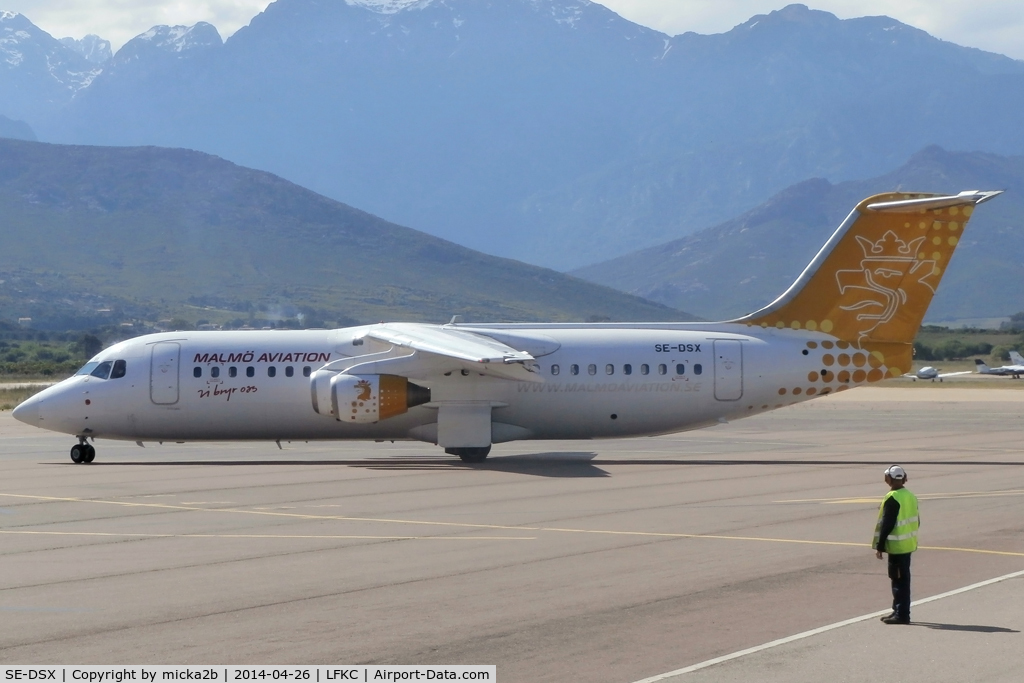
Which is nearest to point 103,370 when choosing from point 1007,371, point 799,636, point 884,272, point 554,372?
point 554,372

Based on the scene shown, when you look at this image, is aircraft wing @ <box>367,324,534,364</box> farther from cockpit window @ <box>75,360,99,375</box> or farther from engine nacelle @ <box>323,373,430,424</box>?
cockpit window @ <box>75,360,99,375</box>

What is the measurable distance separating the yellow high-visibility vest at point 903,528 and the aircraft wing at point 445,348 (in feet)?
51.7

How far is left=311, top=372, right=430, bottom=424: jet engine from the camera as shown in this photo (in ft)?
95.9

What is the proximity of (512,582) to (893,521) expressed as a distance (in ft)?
14.4

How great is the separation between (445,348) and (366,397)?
2739 millimetres

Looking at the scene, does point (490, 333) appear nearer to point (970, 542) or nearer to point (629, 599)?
point (970, 542)

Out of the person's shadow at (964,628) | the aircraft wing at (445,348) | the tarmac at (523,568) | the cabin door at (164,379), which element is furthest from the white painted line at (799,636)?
the cabin door at (164,379)

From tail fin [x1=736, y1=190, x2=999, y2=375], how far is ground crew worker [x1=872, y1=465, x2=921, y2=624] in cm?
1829

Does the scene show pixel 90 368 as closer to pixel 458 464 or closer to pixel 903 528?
pixel 458 464

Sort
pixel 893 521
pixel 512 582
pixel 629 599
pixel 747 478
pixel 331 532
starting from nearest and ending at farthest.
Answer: pixel 893 521 < pixel 629 599 < pixel 512 582 < pixel 331 532 < pixel 747 478

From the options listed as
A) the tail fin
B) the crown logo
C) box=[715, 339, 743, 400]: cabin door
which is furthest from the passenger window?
the crown logo

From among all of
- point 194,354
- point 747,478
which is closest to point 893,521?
point 747,478

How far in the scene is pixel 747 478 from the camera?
25844mm

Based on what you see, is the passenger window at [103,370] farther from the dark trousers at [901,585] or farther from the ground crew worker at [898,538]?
the dark trousers at [901,585]
